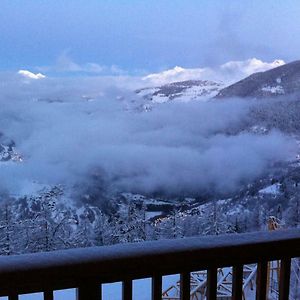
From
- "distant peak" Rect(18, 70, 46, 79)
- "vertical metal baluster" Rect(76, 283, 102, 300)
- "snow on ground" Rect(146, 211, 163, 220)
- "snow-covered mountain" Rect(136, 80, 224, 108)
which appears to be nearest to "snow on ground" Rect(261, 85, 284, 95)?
"snow-covered mountain" Rect(136, 80, 224, 108)

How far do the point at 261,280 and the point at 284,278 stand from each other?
77 millimetres

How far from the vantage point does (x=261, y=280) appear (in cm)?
111

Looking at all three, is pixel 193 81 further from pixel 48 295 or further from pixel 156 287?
pixel 48 295

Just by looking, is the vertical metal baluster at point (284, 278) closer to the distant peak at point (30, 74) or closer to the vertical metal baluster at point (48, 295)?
the vertical metal baluster at point (48, 295)

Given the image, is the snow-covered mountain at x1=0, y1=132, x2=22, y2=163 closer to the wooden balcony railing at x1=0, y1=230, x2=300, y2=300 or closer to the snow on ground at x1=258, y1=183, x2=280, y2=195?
the snow on ground at x1=258, y1=183, x2=280, y2=195

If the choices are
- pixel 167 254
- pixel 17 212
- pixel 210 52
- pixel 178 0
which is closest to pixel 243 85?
pixel 210 52

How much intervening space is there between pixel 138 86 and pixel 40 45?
51.4 inches

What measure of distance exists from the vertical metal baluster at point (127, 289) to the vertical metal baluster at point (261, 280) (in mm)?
326

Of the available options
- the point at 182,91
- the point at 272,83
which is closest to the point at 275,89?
the point at 272,83

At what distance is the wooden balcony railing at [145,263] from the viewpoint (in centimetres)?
82

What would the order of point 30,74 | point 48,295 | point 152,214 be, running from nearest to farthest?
1. point 48,295
2. point 152,214
3. point 30,74

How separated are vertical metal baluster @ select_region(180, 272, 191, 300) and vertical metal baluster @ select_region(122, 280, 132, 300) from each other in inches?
4.9

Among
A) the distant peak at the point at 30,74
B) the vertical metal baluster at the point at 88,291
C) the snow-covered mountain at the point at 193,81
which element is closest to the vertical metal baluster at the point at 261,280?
the vertical metal baluster at the point at 88,291

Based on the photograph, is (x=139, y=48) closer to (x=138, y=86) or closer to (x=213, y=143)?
(x=138, y=86)
